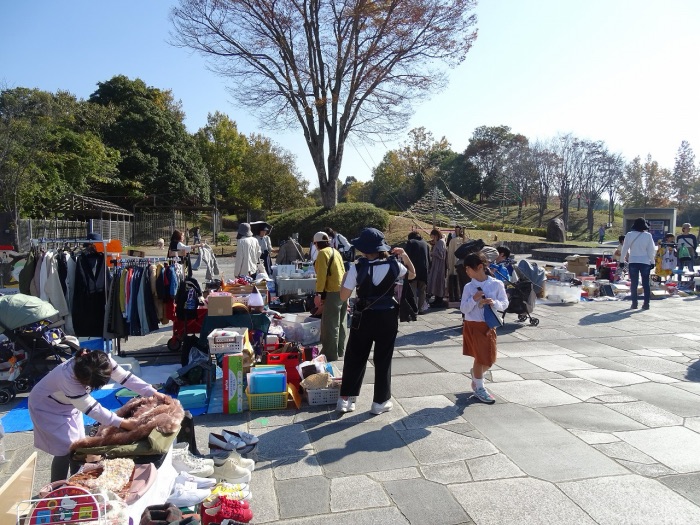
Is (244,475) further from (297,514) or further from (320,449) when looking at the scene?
(320,449)

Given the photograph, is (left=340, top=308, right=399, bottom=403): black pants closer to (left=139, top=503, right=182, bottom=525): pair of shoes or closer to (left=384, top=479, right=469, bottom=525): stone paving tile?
(left=384, top=479, right=469, bottom=525): stone paving tile

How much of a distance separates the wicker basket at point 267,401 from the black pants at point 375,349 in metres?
0.67

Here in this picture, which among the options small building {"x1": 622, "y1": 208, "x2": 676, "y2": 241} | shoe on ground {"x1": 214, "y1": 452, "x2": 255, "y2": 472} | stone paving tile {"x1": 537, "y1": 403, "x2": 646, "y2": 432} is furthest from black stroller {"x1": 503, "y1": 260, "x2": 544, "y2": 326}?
small building {"x1": 622, "y1": 208, "x2": 676, "y2": 241}

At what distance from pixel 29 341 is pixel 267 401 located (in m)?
Result: 2.98

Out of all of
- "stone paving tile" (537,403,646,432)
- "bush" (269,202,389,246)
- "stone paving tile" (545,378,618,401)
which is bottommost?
"stone paving tile" (537,403,646,432)

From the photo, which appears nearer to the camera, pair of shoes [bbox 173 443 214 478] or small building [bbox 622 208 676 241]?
pair of shoes [bbox 173 443 214 478]

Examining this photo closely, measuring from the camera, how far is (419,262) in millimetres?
10062

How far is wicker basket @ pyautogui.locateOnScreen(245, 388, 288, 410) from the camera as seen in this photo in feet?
17.0

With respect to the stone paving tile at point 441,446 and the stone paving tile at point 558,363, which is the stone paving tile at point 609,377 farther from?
the stone paving tile at point 441,446

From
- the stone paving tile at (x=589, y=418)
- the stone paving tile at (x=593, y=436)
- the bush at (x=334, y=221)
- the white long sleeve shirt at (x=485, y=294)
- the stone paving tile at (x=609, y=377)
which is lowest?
the stone paving tile at (x=593, y=436)

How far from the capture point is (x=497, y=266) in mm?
9523

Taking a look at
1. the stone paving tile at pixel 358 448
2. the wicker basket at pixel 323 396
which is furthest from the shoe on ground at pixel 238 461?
the wicker basket at pixel 323 396

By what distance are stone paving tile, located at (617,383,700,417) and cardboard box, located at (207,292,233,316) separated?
4.97 m

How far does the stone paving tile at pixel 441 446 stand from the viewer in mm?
4121
